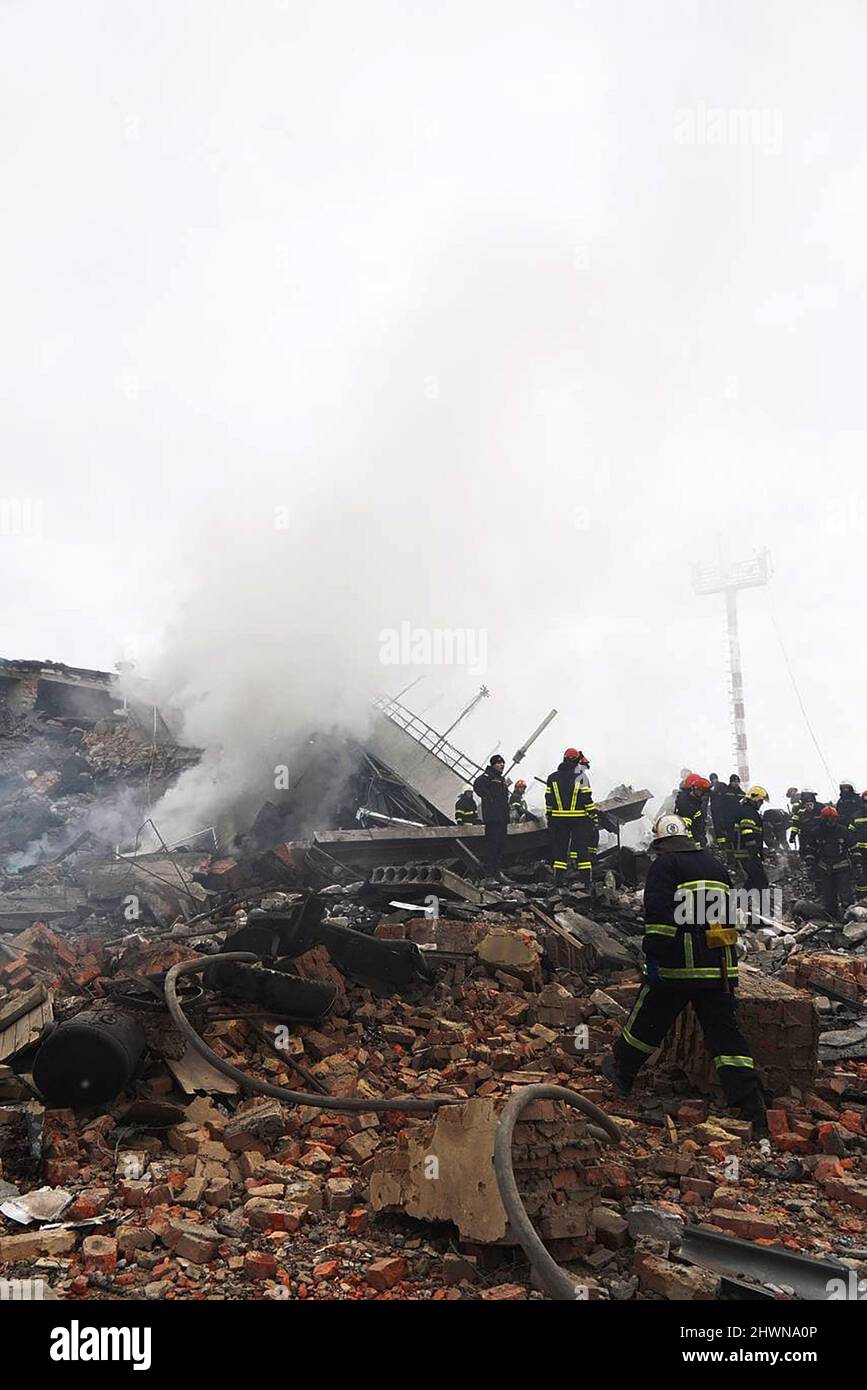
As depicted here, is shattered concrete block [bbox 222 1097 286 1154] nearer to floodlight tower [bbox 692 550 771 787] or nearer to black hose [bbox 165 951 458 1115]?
black hose [bbox 165 951 458 1115]

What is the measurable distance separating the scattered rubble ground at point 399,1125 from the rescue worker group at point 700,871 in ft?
1.20

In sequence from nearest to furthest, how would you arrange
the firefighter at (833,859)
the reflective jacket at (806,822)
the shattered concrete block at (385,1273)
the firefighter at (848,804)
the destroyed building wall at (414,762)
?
the shattered concrete block at (385,1273)
the firefighter at (833,859)
the reflective jacket at (806,822)
the firefighter at (848,804)
the destroyed building wall at (414,762)

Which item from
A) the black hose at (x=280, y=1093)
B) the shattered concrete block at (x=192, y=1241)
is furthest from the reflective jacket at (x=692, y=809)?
the shattered concrete block at (x=192, y=1241)

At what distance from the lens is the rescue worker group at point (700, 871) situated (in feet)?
14.6

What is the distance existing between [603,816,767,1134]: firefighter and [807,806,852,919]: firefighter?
6777mm

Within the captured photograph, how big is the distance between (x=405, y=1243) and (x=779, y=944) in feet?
Answer: 22.3

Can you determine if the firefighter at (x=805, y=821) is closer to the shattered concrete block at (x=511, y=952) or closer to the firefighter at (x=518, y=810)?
the firefighter at (x=518, y=810)

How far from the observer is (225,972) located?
5.34 metres

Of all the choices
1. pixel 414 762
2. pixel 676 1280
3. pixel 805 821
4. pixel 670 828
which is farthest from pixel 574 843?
pixel 676 1280

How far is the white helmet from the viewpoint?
191 inches

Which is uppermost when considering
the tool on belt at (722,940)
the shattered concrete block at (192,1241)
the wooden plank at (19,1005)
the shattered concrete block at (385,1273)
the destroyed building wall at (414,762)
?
the destroyed building wall at (414,762)

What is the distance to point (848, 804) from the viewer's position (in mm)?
11211
